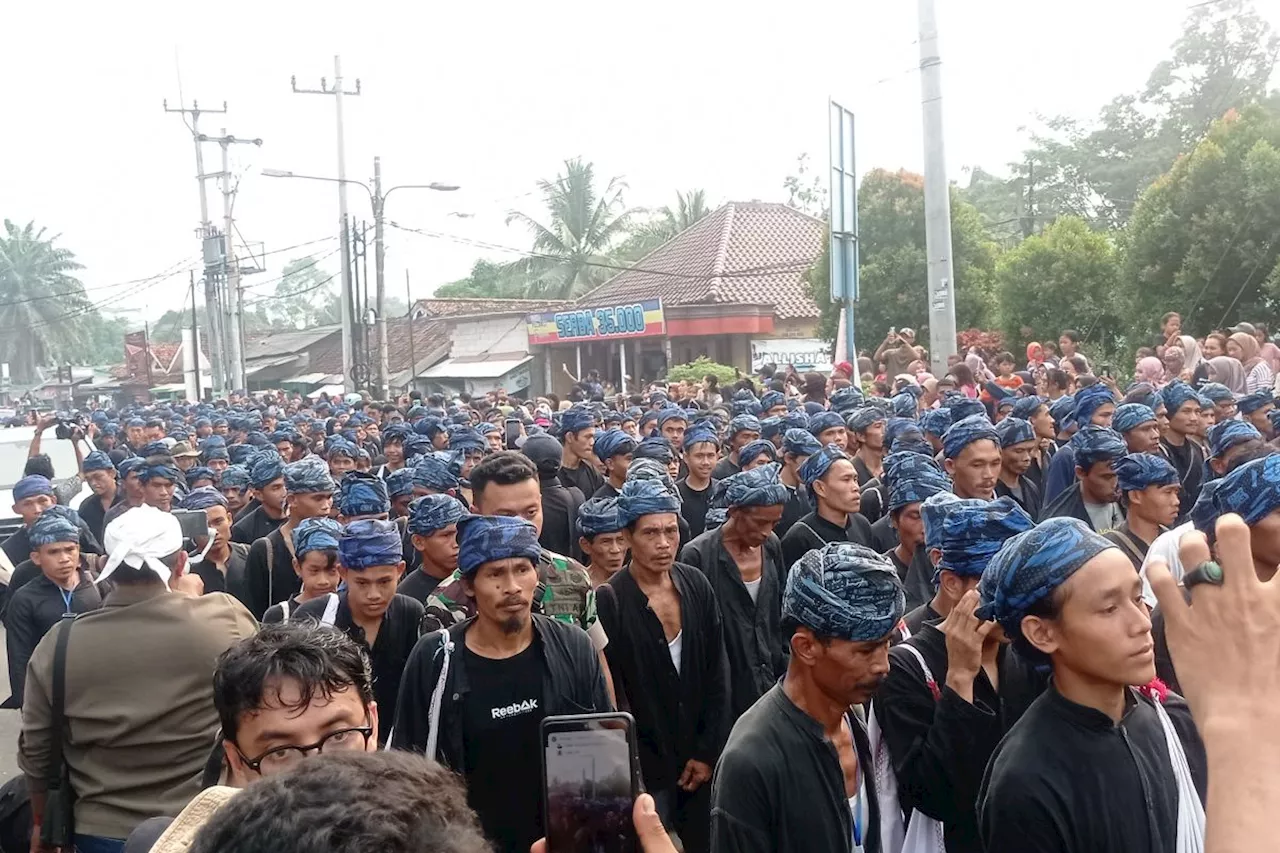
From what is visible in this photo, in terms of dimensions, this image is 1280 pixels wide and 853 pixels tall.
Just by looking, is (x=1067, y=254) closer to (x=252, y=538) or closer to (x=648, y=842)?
(x=252, y=538)

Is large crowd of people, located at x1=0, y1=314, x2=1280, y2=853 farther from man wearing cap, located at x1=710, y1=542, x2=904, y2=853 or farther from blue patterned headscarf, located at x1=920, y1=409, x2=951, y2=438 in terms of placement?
blue patterned headscarf, located at x1=920, y1=409, x2=951, y2=438

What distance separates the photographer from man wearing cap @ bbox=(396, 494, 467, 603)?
5.79m

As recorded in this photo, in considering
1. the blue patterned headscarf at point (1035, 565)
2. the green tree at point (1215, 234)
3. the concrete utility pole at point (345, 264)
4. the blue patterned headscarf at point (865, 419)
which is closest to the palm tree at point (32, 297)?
the concrete utility pole at point (345, 264)

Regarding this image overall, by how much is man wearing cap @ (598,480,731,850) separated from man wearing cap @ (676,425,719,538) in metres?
2.97

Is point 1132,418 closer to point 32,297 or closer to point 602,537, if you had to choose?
point 602,537

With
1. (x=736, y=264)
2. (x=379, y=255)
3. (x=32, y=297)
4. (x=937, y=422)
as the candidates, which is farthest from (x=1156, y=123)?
(x=32, y=297)

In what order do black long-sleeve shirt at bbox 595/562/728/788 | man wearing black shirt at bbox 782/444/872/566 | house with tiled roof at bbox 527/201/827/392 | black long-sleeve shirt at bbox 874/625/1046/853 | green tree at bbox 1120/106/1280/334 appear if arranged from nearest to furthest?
black long-sleeve shirt at bbox 874/625/1046/853, black long-sleeve shirt at bbox 595/562/728/788, man wearing black shirt at bbox 782/444/872/566, green tree at bbox 1120/106/1280/334, house with tiled roof at bbox 527/201/827/392

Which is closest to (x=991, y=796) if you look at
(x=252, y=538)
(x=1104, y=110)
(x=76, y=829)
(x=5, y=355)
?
(x=76, y=829)

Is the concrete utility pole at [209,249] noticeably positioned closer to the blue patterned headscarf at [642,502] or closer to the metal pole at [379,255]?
the metal pole at [379,255]

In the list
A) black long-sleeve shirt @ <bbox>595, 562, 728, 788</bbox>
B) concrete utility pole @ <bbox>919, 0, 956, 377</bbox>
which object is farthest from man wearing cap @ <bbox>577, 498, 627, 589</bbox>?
concrete utility pole @ <bbox>919, 0, 956, 377</bbox>

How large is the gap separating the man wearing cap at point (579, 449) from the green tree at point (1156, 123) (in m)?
31.3

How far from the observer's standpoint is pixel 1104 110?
44781 mm

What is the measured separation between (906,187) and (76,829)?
84.2 feet

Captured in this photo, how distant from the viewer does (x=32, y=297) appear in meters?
74.4
